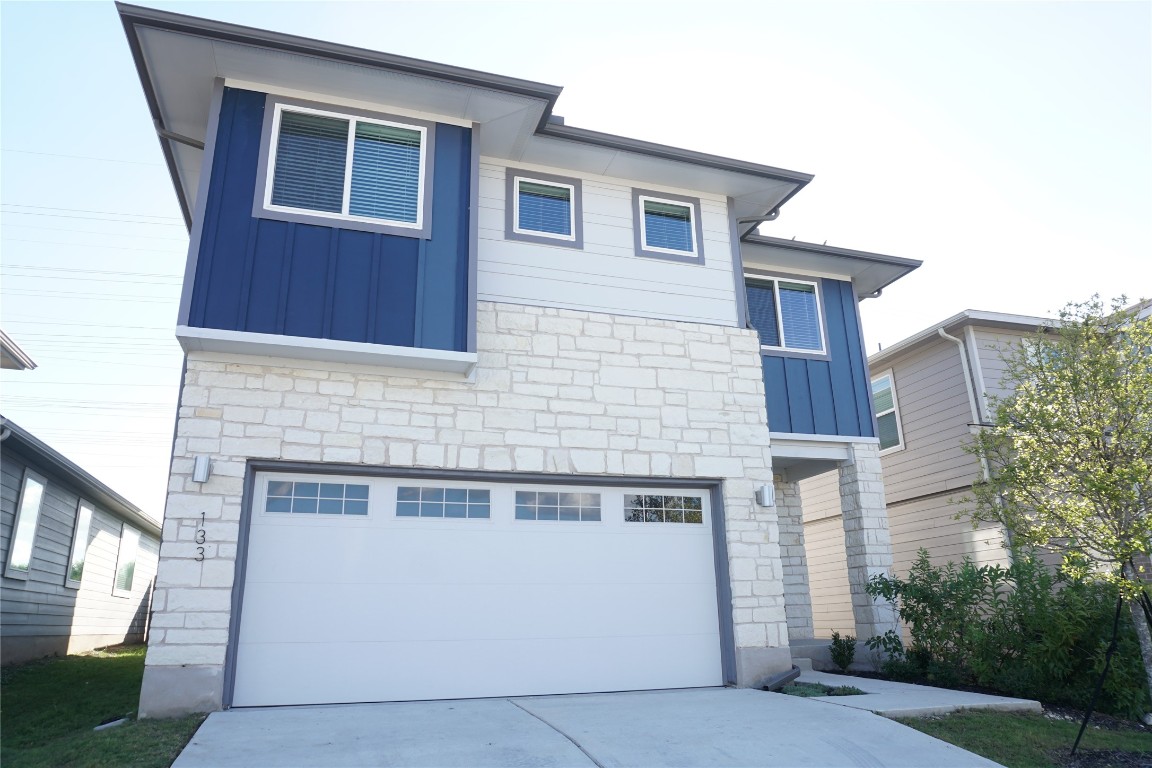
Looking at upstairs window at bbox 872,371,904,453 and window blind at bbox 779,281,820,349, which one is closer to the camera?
window blind at bbox 779,281,820,349

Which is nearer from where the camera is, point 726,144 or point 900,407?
point 726,144

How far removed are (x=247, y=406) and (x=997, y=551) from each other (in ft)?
33.6

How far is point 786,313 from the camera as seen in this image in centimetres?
1056

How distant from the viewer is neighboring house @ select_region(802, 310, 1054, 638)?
11837 millimetres

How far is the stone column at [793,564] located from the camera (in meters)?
10.8

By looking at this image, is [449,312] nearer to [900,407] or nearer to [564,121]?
[564,121]

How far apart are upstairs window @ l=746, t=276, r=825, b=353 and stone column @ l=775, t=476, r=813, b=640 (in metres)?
2.22

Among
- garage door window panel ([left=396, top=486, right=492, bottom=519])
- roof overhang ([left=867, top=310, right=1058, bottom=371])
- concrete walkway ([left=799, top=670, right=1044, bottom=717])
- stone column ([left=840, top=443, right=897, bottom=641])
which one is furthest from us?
roof overhang ([left=867, top=310, right=1058, bottom=371])

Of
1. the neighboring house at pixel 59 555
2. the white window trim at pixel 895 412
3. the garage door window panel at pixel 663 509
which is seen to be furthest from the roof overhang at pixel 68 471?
the white window trim at pixel 895 412

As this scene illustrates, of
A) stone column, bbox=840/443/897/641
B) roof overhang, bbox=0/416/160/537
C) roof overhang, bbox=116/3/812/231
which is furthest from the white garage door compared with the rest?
roof overhang, bbox=0/416/160/537

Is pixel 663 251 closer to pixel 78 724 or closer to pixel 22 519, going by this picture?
pixel 78 724

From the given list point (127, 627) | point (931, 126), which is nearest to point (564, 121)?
point (931, 126)

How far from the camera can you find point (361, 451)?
6863 millimetres

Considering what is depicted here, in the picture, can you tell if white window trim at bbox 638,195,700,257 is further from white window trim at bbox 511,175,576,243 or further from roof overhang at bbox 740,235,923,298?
roof overhang at bbox 740,235,923,298
